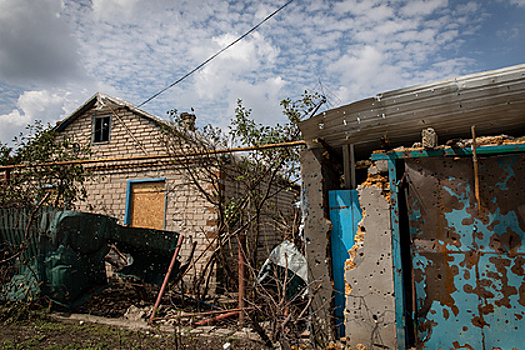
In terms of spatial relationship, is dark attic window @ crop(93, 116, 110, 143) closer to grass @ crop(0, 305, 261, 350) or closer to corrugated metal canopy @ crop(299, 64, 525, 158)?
grass @ crop(0, 305, 261, 350)

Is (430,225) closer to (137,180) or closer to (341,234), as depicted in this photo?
(341,234)

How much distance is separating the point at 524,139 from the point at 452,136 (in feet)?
2.30

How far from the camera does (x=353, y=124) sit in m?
3.88

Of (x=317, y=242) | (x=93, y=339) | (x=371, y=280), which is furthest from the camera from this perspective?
(x=93, y=339)

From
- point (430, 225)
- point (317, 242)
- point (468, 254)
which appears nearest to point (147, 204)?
point (317, 242)

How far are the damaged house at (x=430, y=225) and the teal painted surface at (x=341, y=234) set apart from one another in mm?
13

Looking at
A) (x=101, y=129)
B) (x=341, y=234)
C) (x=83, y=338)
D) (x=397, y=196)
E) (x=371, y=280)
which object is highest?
(x=101, y=129)

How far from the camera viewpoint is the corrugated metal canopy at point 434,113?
3.14 m

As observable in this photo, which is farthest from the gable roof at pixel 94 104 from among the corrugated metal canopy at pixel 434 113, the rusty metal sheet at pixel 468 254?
the rusty metal sheet at pixel 468 254

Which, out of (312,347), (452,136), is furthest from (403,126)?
(312,347)

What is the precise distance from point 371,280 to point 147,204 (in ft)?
20.7

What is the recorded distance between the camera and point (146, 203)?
333 inches

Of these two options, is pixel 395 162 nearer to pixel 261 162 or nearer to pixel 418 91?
pixel 418 91

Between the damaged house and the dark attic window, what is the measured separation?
24.9 ft
